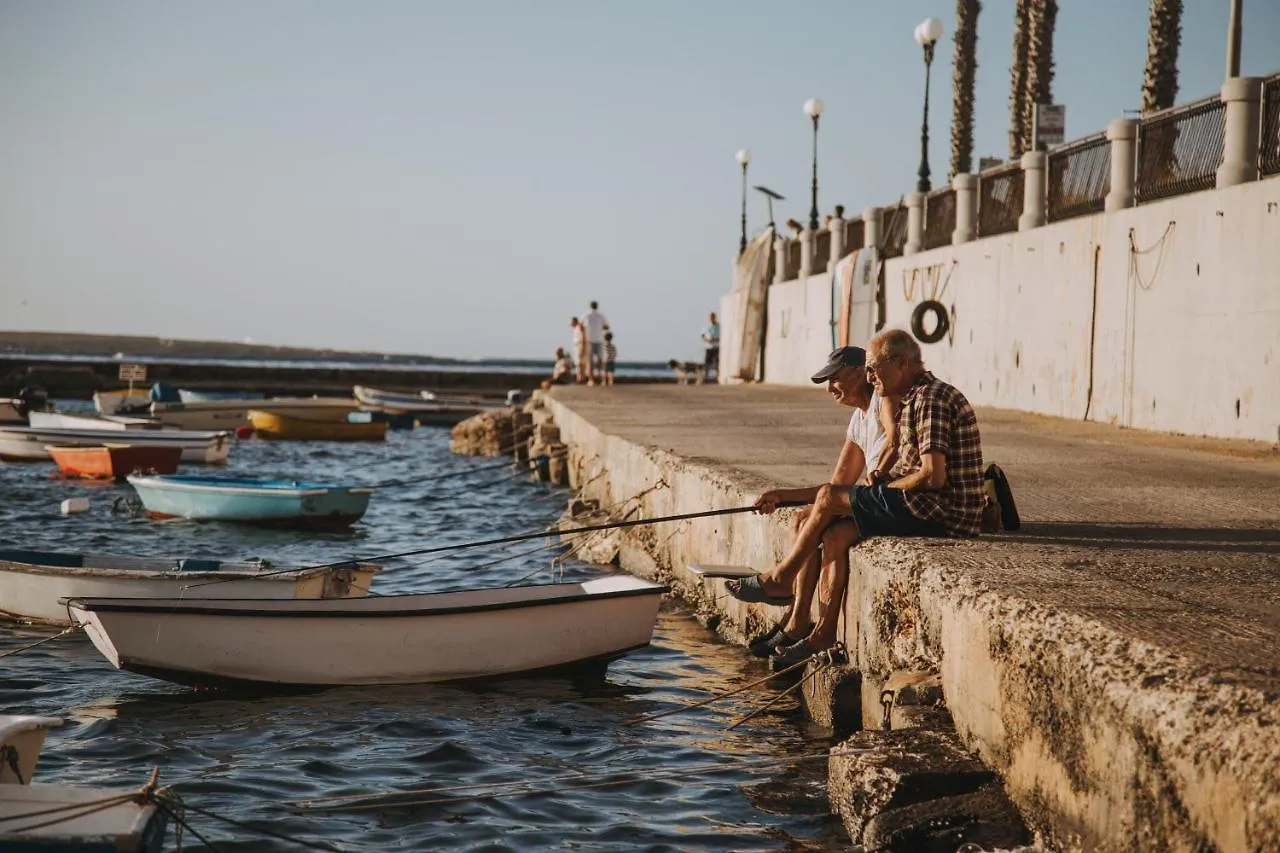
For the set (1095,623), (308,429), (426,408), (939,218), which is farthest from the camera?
(426,408)

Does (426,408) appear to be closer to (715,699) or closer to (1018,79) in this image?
(1018,79)

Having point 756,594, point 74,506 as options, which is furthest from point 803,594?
point 74,506

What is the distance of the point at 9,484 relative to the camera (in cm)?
2558

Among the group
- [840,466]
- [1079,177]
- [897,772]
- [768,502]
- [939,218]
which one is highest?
[939,218]

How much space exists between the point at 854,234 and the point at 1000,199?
856cm

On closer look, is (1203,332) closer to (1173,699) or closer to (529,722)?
(529,722)

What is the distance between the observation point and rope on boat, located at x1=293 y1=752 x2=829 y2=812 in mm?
6949

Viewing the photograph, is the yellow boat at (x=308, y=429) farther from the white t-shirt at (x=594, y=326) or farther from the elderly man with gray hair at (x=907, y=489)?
the elderly man with gray hair at (x=907, y=489)

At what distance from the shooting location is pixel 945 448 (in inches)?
290

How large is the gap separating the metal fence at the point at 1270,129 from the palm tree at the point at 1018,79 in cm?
1945

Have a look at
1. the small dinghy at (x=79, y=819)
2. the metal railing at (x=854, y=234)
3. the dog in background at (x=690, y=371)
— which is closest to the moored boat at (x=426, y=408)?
the dog in background at (x=690, y=371)

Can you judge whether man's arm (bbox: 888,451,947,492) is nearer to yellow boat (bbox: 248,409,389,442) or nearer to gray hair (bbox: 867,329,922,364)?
gray hair (bbox: 867,329,922,364)

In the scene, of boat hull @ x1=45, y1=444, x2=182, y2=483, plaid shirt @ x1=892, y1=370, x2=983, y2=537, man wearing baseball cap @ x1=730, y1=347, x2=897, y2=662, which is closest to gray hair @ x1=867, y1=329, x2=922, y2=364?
plaid shirt @ x1=892, y1=370, x2=983, y2=537

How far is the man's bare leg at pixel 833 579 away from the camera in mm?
7953
